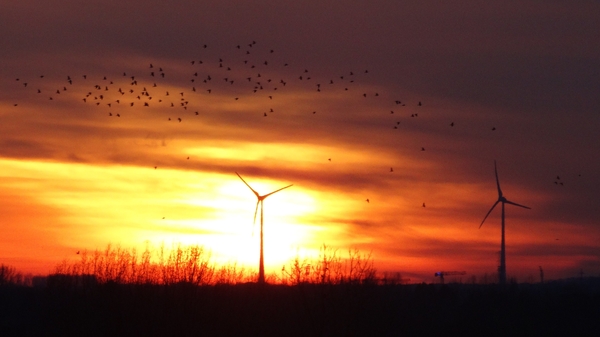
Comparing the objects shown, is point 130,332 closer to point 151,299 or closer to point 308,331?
point 151,299

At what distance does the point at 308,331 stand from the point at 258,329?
7.37m

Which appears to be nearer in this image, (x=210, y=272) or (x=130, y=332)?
(x=130, y=332)

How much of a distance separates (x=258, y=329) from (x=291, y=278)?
25.5 ft

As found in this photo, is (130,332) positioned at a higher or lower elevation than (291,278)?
lower

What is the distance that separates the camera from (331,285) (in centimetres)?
7062

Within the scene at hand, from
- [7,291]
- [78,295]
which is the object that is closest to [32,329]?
[78,295]

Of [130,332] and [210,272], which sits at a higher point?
[210,272]

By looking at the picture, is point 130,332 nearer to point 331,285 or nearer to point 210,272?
point 210,272

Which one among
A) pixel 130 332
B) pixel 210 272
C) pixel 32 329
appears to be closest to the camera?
pixel 130 332

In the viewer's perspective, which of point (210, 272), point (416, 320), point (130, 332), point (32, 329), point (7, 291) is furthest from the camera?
point (7, 291)

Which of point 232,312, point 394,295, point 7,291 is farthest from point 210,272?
point 7,291

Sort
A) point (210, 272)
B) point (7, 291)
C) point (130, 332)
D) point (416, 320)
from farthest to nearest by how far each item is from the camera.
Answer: point (7, 291) → point (416, 320) → point (210, 272) → point (130, 332)

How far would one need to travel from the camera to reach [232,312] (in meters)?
78.2

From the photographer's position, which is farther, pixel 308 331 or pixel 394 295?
pixel 394 295
